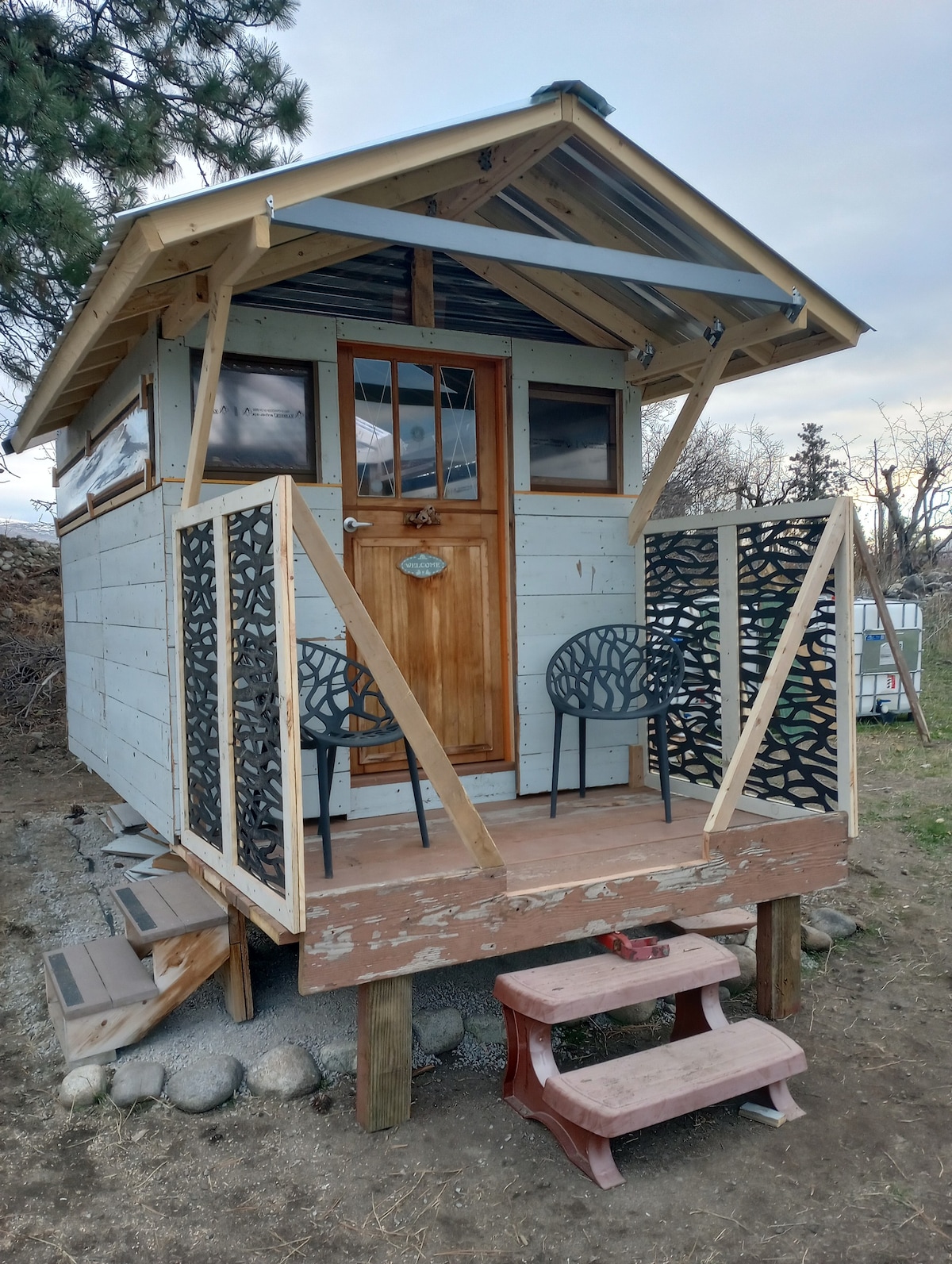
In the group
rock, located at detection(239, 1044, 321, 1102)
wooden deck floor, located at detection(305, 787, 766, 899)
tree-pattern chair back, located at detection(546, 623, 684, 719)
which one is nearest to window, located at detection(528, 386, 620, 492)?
tree-pattern chair back, located at detection(546, 623, 684, 719)

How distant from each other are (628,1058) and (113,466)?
360 cm

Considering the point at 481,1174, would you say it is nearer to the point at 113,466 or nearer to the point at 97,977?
the point at 97,977

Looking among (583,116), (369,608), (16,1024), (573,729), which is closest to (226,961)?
(16,1024)

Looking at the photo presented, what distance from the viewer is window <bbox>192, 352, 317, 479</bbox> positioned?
3.81 meters

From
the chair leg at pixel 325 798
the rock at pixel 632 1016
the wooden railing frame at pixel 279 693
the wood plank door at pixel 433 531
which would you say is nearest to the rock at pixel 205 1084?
the wooden railing frame at pixel 279 693

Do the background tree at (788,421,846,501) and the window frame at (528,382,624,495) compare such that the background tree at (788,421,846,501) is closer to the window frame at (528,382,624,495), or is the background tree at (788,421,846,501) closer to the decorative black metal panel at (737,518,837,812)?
the window frame at (528,382,624,495)

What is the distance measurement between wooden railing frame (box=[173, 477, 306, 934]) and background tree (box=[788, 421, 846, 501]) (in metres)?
16.6

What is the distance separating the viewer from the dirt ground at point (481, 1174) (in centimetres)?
236

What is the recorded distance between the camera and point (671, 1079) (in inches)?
104

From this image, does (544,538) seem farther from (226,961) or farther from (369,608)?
(226,961)

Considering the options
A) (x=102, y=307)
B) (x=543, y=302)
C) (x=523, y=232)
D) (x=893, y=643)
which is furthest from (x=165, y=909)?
(x=893, y=643)

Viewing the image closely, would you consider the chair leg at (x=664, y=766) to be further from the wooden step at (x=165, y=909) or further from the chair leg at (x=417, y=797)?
the wooden step at (x=165, y=909)

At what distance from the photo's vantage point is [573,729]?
450 centimetres

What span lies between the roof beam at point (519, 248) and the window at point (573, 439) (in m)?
1.06
